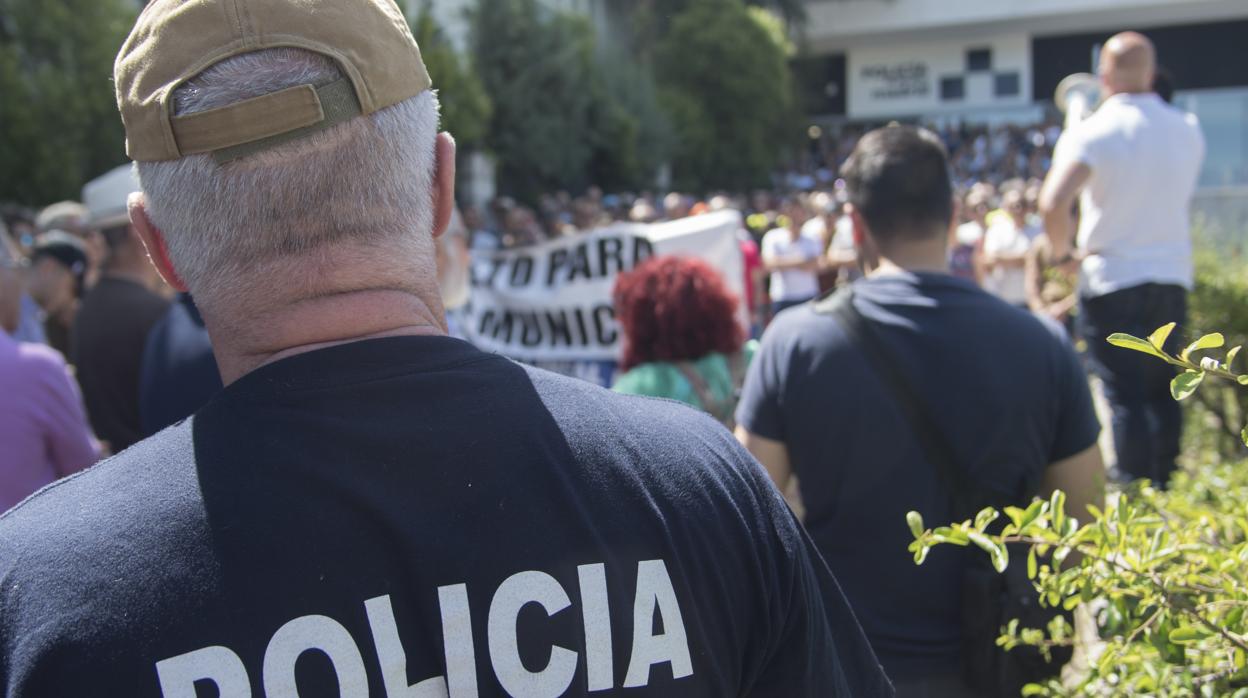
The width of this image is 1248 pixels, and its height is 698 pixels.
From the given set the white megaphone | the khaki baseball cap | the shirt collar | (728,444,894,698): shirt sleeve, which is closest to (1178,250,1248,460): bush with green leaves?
the white megaphone

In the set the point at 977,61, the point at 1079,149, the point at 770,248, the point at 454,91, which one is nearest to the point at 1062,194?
the point at 1079,149

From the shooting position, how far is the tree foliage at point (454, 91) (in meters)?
13.7

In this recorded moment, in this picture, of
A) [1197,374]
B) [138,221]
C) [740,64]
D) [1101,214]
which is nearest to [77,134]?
[1101,214]

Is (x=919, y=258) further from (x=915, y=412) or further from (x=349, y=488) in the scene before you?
(x=349, y=488)

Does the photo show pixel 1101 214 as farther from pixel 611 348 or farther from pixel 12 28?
pixel 12 28

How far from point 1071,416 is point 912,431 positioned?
0.38 metres

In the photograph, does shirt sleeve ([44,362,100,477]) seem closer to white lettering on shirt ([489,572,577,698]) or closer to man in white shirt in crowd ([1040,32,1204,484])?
white lettering on shirt ([489,572,577,698])

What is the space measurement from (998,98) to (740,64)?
12250 mm

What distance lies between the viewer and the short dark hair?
2549 mm

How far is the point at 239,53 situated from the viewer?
105 centimetres

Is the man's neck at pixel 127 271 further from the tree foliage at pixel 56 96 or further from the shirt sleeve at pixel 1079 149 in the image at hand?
the tree foliage at pixel 56 96

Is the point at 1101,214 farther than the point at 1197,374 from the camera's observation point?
Yes

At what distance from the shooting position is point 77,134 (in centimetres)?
1009

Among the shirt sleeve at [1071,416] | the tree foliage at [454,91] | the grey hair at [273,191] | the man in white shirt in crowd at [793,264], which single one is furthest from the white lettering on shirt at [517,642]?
the tree foliage at [454,91]
